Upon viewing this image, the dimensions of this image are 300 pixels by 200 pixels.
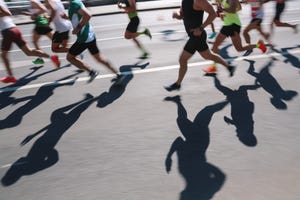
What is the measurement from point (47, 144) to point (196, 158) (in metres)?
2.10


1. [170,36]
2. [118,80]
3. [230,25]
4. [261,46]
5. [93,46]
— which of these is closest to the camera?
[93,46]

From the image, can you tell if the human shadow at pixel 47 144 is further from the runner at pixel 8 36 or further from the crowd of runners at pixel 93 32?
the runner at pixel 8 36

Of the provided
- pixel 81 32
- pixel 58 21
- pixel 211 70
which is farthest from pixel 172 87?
pixel 58 21

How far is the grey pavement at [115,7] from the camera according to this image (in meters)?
15.2

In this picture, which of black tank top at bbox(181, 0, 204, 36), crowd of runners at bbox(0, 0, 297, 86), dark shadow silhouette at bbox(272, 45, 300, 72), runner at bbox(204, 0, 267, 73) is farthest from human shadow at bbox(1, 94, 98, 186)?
dark shadow silhouette at bbox(272, 45, 300, 72)

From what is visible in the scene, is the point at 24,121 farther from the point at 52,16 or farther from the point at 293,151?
the point at 293,151

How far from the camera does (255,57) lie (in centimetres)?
819

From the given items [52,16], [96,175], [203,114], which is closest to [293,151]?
[203,114]

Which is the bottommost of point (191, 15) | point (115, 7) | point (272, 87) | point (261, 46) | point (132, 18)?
point (115, 7)

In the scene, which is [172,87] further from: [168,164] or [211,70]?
[168,164]

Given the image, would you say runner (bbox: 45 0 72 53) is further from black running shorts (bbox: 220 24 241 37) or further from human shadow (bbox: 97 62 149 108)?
black running shorts (bbox: 220 24 241 37)

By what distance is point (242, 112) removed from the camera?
5.66m

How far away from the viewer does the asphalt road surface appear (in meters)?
4.00

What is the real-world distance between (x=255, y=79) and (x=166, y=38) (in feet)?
13.2
